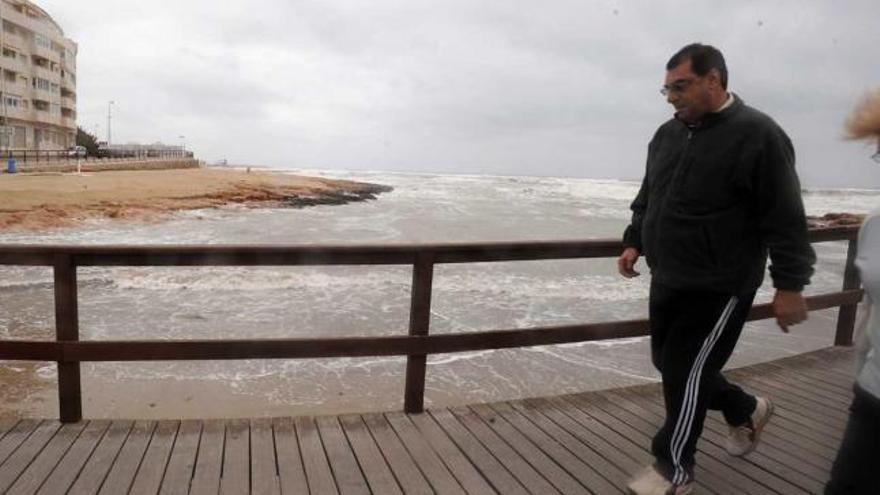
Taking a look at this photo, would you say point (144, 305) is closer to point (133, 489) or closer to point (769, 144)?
point (133, 489)

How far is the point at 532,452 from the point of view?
3078mm

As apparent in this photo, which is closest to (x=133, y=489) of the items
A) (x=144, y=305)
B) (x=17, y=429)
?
(x=17, y=429)

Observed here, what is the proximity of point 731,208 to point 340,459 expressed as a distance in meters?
2.05

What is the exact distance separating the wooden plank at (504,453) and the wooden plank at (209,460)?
4.18 feet

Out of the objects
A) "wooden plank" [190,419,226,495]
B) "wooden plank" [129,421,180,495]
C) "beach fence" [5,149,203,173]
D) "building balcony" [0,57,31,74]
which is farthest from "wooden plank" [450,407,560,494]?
"building balcony" [0,57,31,74]

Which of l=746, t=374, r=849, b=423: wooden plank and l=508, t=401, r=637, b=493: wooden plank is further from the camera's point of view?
l=746, t=374, r=849, b=423: wooden plank

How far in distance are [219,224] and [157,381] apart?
15952mm

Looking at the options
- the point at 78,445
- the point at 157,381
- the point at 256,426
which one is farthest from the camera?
the point at 157,381

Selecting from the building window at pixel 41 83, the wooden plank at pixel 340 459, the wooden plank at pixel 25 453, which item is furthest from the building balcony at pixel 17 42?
the wooden plank at pixel 340 459

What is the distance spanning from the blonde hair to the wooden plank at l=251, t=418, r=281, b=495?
243cm

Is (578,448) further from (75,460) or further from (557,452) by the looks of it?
(75,460)

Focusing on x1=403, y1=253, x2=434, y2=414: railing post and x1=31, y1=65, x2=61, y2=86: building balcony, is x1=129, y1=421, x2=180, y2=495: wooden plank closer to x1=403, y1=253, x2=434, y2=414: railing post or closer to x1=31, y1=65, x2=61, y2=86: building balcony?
x1=403, y1=253, x2=434, y2=414: railing post

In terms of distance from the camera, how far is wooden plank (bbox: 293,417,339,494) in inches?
105

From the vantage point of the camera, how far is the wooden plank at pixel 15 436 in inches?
112
